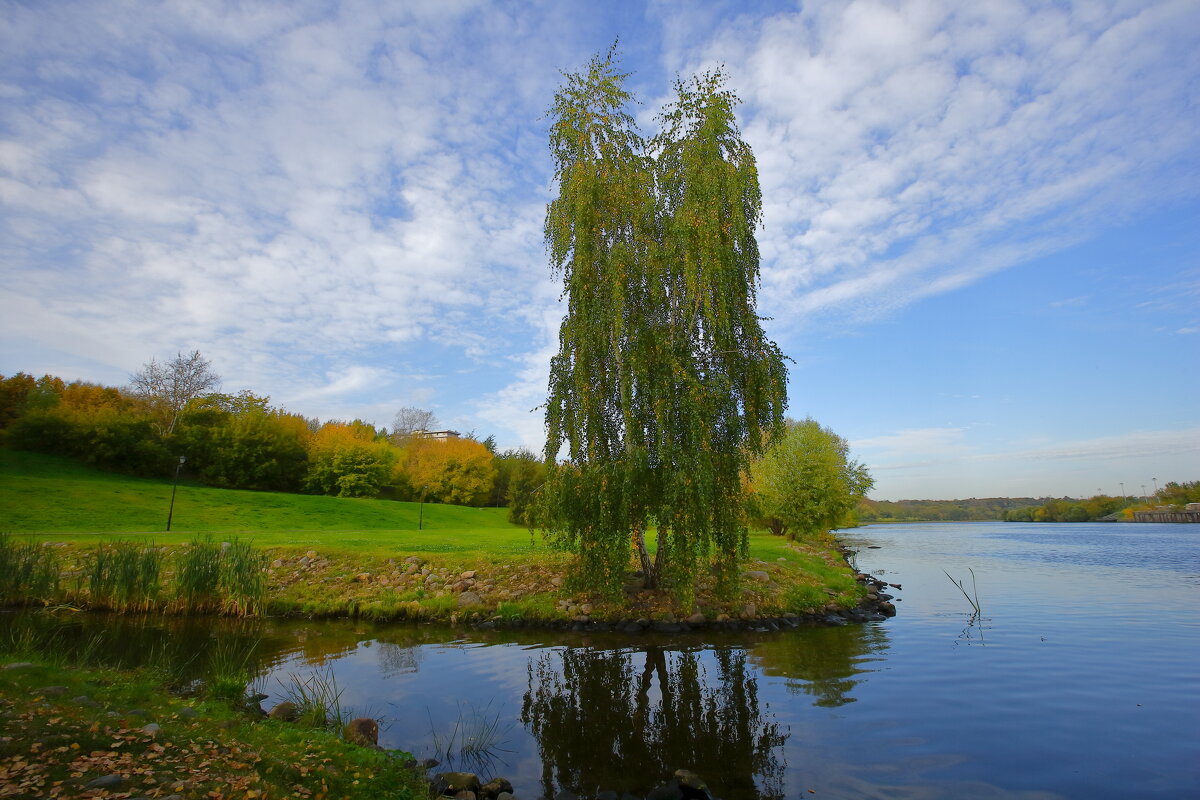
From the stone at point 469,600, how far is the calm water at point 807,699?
4.60 feet

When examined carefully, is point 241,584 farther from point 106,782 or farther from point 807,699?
point 807,699

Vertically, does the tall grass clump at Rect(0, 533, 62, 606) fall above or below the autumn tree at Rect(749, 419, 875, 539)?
below

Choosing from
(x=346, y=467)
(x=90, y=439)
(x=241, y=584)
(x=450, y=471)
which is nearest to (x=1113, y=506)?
(x=450, y=471)

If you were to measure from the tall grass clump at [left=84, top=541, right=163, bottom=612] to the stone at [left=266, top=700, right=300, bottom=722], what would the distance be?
1074 centimetres

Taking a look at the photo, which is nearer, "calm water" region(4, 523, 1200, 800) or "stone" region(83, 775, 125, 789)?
"stone" region(83, 775, 125, 789)

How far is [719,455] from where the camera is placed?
523 inches

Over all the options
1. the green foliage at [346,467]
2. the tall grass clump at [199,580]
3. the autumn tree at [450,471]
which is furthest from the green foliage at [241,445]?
the tall grass clump at [199,580]

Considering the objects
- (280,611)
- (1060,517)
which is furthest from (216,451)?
(1060,517)

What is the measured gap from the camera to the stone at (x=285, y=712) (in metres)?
7.70

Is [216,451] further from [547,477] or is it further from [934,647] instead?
[934,647]

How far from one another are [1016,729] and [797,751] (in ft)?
11.1

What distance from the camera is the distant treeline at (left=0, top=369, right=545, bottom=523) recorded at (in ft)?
157

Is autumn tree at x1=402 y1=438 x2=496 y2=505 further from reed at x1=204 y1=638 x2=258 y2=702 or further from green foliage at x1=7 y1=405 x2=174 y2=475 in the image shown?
reed at x1=204 y1=638 x2=258 y2=702

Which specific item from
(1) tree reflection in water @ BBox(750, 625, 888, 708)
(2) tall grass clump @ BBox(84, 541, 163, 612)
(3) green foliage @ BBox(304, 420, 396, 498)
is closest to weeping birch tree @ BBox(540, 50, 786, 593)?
(1) tree reflection in water @ BBox(750, 625, 888, 708)
